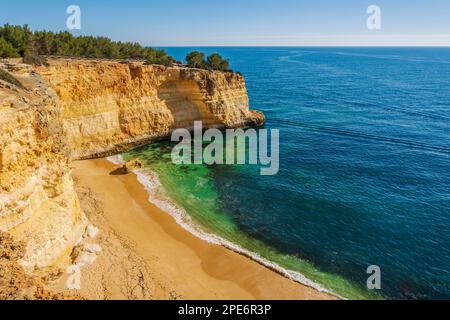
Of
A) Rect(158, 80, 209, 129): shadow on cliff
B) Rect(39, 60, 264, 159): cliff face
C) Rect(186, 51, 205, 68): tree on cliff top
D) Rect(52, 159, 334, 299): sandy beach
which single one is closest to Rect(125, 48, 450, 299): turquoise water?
Rect(52, 159, 334, 299): sandy beach

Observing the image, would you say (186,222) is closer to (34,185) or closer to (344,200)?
(34,185)

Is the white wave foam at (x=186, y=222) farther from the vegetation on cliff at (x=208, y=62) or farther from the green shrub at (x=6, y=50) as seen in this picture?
the vegetation on cliff at (x=208, y=62)

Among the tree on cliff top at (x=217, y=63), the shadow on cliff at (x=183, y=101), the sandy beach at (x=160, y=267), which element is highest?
the tree on cliff top at (x=217, y=63)

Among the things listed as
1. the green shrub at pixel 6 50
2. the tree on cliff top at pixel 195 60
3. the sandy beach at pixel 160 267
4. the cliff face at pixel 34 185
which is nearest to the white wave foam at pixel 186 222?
the sandy beach at pixel 160 267

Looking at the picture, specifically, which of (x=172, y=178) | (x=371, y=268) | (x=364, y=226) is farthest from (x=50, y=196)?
(x=364, y=226)

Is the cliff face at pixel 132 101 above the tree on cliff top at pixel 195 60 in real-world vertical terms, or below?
below

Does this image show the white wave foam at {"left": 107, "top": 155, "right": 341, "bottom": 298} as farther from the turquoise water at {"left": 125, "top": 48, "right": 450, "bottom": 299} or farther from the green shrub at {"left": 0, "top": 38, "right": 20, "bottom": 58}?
the green shrub at {"left": 0, "top": 38, "right": 20, "bottom": 58}

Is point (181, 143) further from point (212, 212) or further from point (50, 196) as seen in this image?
point (50, 196)

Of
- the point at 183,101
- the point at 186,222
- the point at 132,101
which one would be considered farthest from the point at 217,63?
the point at 186,222
